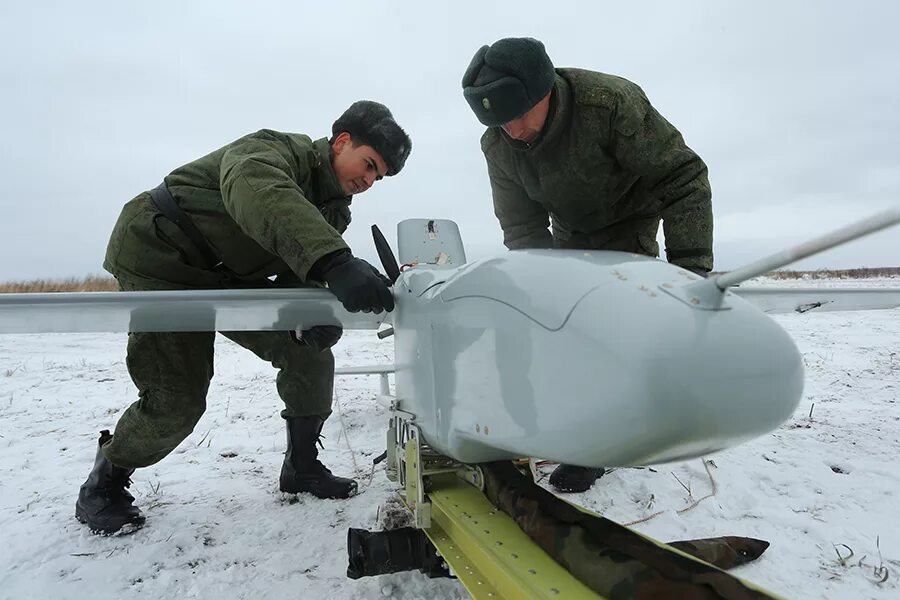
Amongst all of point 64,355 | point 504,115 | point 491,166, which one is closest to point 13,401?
point 64,355

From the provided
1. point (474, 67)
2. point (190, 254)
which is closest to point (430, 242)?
point (474, 67)

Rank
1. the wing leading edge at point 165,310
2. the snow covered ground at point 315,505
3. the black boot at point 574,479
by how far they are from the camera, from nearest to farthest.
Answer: the wing leading edge at point 165,310
the snow covered ground at point 315,505
the black boot at point 574,479

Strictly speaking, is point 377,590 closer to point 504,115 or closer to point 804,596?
point 804,596

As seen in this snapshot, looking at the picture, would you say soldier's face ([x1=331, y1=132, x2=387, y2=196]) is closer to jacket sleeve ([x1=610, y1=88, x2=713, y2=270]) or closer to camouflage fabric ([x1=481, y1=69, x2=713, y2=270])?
camouflage fabric ([x1=481, y1=69, x2=713, y2=270])

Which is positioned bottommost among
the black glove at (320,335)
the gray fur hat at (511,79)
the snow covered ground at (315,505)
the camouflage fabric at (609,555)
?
the snow covered ground at (315,505)

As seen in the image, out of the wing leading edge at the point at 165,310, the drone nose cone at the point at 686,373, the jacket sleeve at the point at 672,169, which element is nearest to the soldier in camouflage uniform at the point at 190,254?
the wing leading edge at the point at 165,310

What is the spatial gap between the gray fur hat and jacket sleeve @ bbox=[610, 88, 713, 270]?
439 mm

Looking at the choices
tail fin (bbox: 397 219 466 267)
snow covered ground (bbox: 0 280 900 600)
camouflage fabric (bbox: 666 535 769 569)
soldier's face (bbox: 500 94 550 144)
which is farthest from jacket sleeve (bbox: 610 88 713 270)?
snow covered ground (bbox: 0 280 900 600)

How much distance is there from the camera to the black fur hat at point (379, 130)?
2525 millimetres

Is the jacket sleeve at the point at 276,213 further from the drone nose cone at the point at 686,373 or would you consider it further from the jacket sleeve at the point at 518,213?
the jacket sleeve at the point at 518,213

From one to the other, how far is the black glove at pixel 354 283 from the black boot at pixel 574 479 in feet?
5.55

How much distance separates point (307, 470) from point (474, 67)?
2.30 metres

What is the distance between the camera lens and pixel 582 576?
4.57 feet

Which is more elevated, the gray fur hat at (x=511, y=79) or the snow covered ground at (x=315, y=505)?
the gray fur hat at (x=511, y=79)
